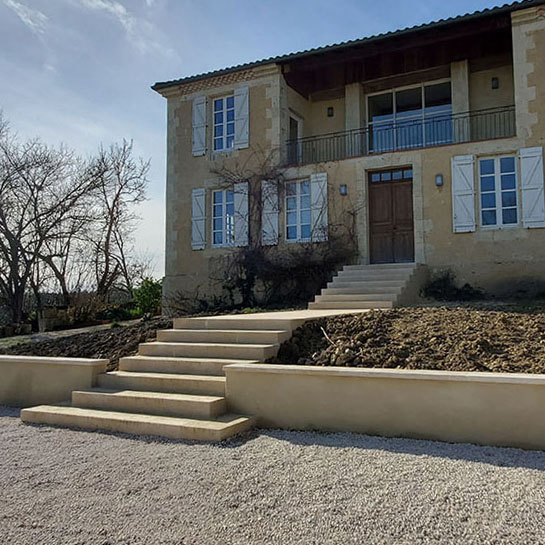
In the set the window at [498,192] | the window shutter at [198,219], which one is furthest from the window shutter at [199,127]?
the window at [498,192]

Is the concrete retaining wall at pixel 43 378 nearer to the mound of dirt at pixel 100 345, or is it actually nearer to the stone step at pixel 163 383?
the stone step at pixel 163 383

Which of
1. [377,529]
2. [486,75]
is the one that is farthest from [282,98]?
[377,529]

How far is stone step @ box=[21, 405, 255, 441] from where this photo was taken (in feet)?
13.9

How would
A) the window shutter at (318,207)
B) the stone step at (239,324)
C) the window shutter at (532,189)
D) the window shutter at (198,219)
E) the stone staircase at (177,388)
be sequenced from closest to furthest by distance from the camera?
the stone staircase at (177,388) → the stone step at (239,324) → the window shutter at (532,189) → the window shutter at (318,207) → the window shutter at (198,219)

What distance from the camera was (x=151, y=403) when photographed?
493 centimetres

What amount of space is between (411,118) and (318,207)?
11.6 feet

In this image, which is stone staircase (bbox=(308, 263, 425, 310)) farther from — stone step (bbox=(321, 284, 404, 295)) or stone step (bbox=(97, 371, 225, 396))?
stone step (bbox=(97, 371, 225, 396))

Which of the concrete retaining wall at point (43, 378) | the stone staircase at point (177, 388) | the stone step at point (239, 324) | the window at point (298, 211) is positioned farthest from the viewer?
the window at point (298, 211)

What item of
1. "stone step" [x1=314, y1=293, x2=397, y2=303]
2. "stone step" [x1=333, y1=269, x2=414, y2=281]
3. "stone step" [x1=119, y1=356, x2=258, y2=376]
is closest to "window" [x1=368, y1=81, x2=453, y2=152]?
"stone step" [x1=333, y1=269, x2=414, y2=281]

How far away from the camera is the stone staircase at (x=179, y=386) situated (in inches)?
177

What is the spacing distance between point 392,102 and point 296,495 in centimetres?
1232

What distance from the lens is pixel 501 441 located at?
12.6 ft

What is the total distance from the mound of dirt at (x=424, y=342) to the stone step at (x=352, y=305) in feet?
6.17

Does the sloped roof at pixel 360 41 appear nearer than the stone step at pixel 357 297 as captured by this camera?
No
